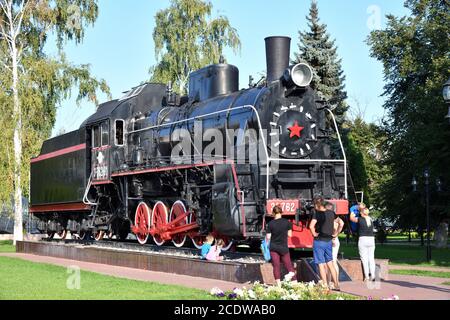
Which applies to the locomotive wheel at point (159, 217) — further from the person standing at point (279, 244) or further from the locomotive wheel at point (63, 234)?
the locomotive wheel at point (63, 234)

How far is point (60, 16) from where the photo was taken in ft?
118

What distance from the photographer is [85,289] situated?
41.8 feet

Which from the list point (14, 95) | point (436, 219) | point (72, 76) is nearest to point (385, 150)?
point (436, 219)

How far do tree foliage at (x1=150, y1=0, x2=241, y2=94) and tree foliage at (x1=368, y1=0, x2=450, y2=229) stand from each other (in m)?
10.6

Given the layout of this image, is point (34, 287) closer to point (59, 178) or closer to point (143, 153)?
point (143, 153)

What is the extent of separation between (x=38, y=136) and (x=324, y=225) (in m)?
23.8

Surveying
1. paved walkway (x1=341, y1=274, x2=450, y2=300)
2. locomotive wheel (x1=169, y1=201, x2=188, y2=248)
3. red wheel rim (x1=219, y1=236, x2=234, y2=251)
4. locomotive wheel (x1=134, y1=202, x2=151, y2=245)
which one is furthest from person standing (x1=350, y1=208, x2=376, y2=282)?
locomotive wheel (x1=134, y1=202, x2=151, y2=245)

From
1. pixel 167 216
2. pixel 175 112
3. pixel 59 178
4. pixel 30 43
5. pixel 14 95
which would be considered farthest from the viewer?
pixel 30 43

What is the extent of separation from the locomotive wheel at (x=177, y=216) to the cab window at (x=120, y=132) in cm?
413

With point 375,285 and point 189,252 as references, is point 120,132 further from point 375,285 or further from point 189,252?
point 375,285

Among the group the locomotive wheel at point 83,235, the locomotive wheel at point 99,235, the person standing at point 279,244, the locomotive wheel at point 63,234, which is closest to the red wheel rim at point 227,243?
the person standing at point 279,244

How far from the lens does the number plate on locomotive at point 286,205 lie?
15320 millimetres

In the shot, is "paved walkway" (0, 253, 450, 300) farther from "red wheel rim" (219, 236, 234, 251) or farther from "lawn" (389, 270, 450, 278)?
"red wheel rim" (219, 236, 234, 251)

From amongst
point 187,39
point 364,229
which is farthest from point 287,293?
point 187,39
